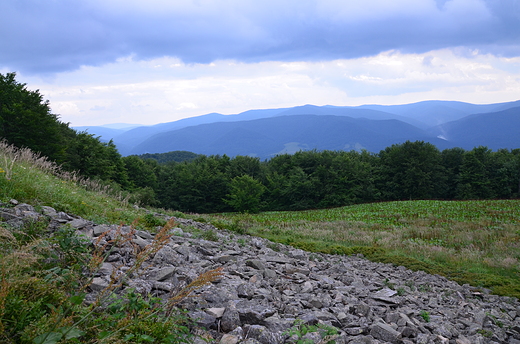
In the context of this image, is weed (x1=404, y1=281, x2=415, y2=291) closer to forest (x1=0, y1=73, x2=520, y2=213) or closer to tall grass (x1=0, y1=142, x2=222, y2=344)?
tall grass (x1=0, y1=142, x2=222, y2=344)

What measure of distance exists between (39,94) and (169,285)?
38.6 meters

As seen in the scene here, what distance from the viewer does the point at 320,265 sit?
9117 mm

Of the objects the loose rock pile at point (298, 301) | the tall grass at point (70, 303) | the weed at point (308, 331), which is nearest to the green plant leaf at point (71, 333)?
the tall grass at point (70, 303)

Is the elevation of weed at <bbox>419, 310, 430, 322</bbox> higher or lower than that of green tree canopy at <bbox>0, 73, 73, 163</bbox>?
lower

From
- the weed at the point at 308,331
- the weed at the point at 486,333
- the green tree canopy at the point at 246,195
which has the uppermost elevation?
the weed at the point at 308,331

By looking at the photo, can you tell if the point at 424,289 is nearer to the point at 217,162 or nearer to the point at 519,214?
the point at 519,214

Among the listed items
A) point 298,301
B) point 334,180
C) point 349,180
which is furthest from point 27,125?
point 349,180

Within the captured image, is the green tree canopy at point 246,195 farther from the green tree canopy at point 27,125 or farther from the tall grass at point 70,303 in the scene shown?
the tall grass at point 70,303

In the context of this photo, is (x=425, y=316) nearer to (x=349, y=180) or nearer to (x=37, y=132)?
(x=37, y=132)

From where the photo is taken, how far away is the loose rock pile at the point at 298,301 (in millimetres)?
3836

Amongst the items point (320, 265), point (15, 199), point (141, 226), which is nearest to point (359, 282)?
point (320, 265)

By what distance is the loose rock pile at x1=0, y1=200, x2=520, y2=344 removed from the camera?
3836mm

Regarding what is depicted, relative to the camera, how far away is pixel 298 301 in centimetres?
501

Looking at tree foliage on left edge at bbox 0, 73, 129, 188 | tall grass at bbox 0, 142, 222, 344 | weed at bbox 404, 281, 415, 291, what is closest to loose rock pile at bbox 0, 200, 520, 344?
weed at bbox 404, 281, 415, 291
